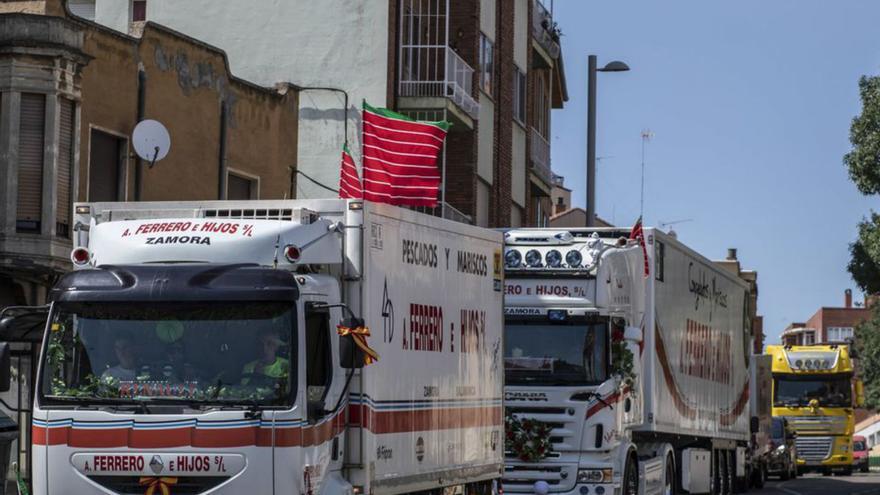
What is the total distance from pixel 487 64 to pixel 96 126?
53.2ft

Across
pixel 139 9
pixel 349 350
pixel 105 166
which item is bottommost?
pixel 349 350

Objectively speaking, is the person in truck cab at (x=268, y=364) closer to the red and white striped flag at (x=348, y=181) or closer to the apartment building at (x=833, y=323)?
the red and white striped flag at (x=348, y=181)

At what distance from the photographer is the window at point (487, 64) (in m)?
38.5

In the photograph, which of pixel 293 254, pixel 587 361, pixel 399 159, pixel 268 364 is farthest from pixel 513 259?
pixel 268 364

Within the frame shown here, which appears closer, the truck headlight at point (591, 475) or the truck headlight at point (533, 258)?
the truck headlight at point (591, 475)

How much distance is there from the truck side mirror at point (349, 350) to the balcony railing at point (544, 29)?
32929 mm

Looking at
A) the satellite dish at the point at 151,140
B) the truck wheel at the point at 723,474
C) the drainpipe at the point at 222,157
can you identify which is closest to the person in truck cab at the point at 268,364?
the satellite dish at the point at 151,140

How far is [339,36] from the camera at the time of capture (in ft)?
112

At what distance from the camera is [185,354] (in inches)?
487

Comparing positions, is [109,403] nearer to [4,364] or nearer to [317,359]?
[4,364]

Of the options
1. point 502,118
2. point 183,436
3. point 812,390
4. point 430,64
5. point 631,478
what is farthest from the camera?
point 812,390

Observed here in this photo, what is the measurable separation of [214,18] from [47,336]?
890 inches

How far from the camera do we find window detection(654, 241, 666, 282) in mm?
21875

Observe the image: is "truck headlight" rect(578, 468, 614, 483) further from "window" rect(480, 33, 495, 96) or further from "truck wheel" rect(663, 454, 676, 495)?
"window" rect(480, 33, 495, 96)
